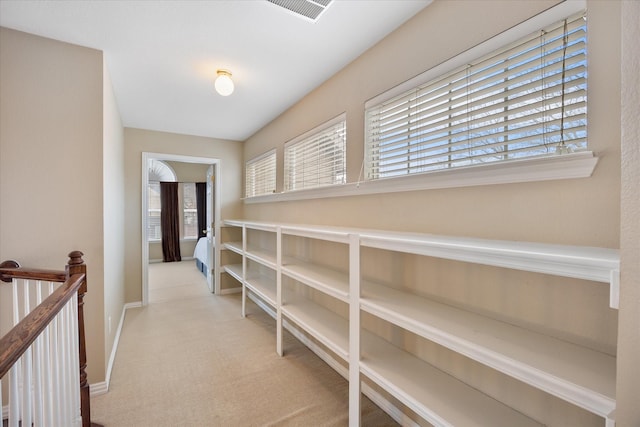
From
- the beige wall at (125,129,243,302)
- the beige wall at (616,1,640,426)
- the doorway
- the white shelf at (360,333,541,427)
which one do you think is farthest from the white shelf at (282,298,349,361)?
the beige wall at (125,129,243,302)

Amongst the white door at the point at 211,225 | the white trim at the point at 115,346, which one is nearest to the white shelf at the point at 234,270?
the white door at the point at 211,225

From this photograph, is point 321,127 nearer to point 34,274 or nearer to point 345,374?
point 345,374

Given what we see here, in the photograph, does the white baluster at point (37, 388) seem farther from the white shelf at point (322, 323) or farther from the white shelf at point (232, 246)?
the white shelf at point (232, 246)

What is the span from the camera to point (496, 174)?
1314 millimetres

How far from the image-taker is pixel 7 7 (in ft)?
5.71

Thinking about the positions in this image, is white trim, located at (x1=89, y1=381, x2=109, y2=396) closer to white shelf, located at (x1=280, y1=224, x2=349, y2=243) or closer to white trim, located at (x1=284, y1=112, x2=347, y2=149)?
white shelf, located at (x1=280, y1=224, x2=349, y2=243)

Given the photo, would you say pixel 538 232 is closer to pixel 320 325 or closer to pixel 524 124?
pixel 524 124

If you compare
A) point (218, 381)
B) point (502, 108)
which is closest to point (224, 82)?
point (502, 108)

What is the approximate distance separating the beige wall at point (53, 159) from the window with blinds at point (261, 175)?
2018 millimetres

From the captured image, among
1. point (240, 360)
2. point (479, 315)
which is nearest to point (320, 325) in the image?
point (240, 360)

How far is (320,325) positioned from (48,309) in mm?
1626

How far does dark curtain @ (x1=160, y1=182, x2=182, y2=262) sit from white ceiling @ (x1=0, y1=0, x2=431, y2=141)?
5.01 meters

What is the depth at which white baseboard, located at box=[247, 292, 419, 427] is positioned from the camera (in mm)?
1841

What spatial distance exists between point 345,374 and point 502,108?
2156 millimetres
